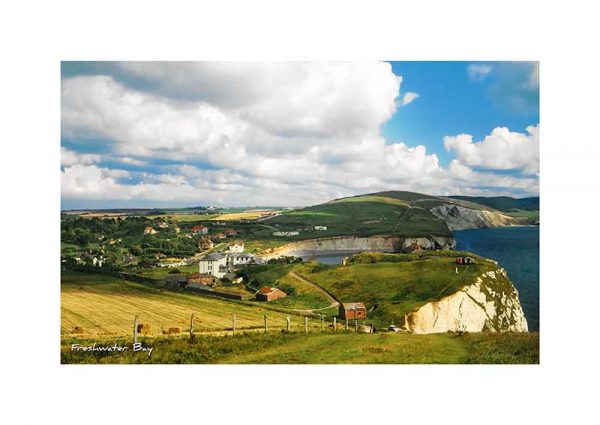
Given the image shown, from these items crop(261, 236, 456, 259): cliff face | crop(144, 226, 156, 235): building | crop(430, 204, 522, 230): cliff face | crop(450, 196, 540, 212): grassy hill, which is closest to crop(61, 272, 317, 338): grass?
crop(144, 226, 156, 235): building

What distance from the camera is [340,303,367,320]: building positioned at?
10.7m

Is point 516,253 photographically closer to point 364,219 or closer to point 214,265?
point 364,219

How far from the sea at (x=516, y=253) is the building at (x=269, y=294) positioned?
4.97 feet

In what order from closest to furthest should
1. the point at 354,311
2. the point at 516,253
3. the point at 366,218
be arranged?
the point at 354,311 < the point at 516,253 < the point at 366,218

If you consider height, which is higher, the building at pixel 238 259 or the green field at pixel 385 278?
the building at pixel 238 259

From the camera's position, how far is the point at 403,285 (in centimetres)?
Result: 1088

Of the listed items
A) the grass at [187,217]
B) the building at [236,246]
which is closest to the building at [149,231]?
the grass at [187,217]

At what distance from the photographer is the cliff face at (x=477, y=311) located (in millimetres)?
10727

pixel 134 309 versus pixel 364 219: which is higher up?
pixel 364 219

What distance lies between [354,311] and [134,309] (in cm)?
624

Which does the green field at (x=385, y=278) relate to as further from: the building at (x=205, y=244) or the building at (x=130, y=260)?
the building at (x=130, y=260)

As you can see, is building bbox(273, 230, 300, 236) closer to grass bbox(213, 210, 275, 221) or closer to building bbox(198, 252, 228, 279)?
grass bbox(213, 210, 275, 221)

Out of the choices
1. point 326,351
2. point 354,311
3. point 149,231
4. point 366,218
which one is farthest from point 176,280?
point 366,218

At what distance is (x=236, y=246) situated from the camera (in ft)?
38.0
